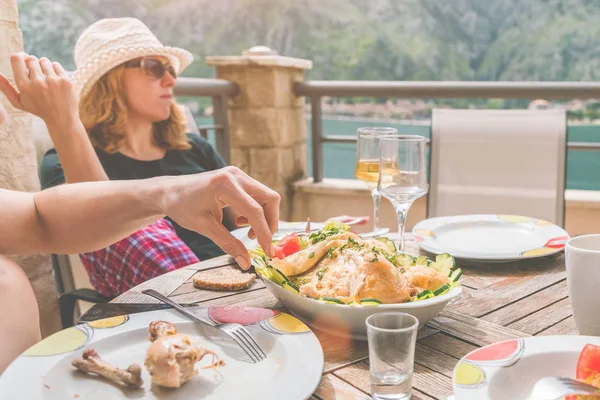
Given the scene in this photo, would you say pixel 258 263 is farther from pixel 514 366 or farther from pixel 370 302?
pixel 514 366

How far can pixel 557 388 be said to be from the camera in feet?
1.88

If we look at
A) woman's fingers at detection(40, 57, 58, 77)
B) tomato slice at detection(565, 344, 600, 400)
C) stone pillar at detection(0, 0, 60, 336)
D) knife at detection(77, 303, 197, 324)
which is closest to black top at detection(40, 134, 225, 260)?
stone pillar at detection(0, 0, 60, 336)

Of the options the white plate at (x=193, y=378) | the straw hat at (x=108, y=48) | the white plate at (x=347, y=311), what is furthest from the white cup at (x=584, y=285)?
the straw hat at (x=108, y=48)

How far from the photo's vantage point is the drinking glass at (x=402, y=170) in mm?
1062

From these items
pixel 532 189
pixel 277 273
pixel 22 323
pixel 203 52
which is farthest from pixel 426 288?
pixel 203 52

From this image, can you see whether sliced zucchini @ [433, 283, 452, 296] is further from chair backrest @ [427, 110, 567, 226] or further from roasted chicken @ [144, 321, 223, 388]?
chair backrest @ [427, 110, 567, 226]

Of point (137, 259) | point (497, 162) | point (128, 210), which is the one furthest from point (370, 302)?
point (497, 162)

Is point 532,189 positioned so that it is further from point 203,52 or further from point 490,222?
point 203,52

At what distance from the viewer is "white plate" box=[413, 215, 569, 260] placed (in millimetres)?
1124

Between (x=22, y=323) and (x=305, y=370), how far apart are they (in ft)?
1.61

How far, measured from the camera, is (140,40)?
2.04 m

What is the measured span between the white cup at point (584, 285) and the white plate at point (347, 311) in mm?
156

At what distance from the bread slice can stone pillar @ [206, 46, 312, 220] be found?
233cm

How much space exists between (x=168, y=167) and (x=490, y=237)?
1348mm
